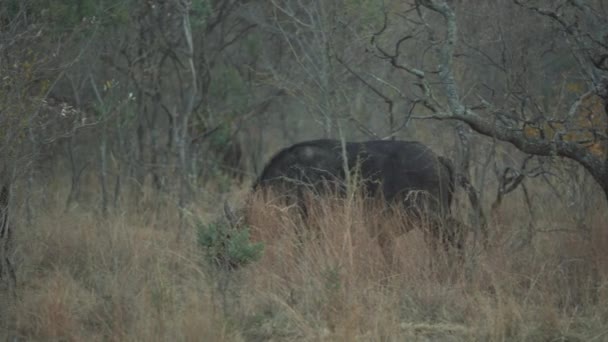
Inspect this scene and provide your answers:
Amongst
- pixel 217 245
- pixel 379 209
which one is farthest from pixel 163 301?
pixel 379 209

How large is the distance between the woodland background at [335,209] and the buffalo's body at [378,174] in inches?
11.8

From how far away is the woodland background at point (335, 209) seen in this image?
21.9 feet

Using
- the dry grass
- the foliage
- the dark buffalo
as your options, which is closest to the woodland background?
the dry grass

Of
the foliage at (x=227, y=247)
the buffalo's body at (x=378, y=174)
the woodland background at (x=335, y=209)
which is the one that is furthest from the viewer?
the buffalo's body at (x=378, y=174)

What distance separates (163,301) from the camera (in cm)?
668

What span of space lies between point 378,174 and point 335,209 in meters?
1.01

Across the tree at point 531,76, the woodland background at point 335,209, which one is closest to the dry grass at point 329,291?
the woodland background at point 335,209

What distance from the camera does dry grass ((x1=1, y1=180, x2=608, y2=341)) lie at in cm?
639

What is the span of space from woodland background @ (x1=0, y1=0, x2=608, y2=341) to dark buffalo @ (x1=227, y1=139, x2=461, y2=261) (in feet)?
0.94

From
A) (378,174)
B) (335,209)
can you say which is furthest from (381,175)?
→ (335,209)

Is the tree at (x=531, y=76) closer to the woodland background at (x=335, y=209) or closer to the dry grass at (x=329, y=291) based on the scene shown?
the woodland background at (x=335, y=209)

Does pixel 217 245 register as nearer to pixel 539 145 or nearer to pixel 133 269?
pixel 133 269

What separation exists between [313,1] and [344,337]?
3.85 meters

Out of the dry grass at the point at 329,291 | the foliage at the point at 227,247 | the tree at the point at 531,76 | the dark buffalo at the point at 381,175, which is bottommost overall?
the dry grass at the point at 329,291
